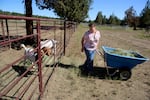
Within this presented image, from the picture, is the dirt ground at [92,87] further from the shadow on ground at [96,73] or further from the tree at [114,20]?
the tree at [114,20]

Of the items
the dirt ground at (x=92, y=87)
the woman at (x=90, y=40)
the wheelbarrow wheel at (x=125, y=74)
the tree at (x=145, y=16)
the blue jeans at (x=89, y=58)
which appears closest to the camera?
the dirt ground at (x=92, y=87)

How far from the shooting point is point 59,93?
17.5ft

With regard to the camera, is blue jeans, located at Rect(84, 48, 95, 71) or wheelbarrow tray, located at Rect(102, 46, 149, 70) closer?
wheelbarrow tray, located at Rect(102, 46, 149, 70)

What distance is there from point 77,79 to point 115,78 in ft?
3.87

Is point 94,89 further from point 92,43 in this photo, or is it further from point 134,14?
point 134,14

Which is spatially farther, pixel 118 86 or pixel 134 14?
pixel 134 14

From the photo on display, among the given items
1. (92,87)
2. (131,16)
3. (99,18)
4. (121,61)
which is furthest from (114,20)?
(92,87)

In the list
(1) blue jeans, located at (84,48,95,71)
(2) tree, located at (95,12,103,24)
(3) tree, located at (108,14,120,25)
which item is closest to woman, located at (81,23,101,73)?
(1) blue jeans, located at (84,48,95,71)

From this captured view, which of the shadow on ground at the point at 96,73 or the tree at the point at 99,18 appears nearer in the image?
the shadow on ground at the point at 96,73

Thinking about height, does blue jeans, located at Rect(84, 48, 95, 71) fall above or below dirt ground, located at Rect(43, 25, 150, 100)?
above

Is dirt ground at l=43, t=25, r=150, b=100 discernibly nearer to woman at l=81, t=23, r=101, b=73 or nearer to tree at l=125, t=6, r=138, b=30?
woman at l=81, t=23, r=101, b=73

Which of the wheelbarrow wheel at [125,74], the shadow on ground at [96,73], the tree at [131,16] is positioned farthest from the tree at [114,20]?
the wheelbarrow wheel at [125,74]

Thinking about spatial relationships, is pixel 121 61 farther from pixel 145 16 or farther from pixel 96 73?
pixel 145 16

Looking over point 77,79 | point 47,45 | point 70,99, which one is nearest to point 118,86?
point 77,79
